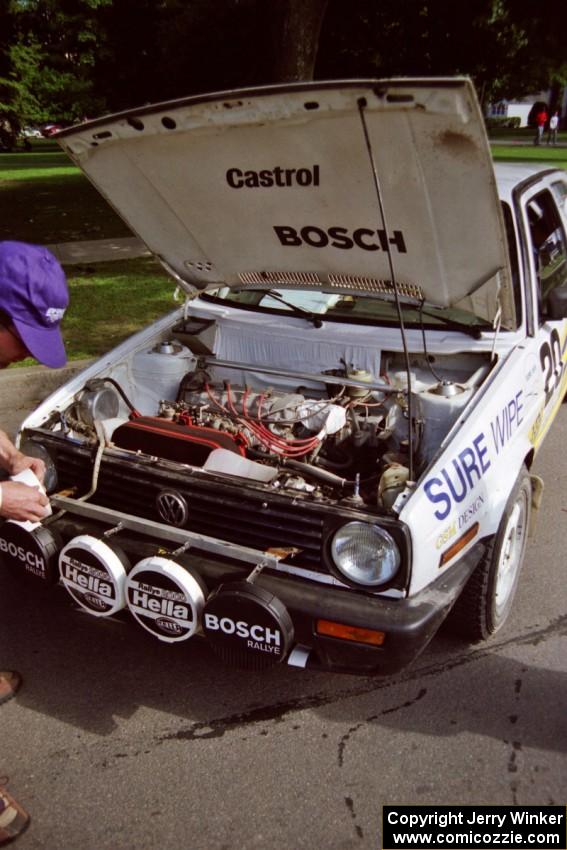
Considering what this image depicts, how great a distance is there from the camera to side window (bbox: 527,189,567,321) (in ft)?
12.1

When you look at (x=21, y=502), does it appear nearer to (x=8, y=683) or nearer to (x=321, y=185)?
(x=8, y=683)

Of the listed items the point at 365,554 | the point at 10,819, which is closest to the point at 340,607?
the point at 365,554

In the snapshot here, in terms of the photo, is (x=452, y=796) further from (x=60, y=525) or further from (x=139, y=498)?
(x=60, y=525)

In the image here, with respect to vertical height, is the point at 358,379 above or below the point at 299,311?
below

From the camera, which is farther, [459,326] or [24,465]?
[459,326]

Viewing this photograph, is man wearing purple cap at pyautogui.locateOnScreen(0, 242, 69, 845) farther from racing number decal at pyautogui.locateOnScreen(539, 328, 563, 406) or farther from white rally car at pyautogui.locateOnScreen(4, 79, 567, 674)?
racing number decal at pyautogui.locateOnScreen(539, 328, 563, 406)

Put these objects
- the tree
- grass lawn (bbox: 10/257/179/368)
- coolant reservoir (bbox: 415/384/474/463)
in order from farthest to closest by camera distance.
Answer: the tree, grass lawn (bbox: 10/257/179/368), coolant reservoir (bbox: 415/384/474/463)

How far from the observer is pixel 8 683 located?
2.97 metres

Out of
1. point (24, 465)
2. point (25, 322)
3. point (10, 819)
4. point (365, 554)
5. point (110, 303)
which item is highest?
point (25, 322)

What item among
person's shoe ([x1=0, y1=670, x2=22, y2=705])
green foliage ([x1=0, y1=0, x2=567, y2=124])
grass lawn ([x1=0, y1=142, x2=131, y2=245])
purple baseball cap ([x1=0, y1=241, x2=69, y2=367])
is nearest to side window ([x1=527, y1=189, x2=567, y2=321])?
purple baseball cap ([x1=0, y1=241, x2=69, y2=367])

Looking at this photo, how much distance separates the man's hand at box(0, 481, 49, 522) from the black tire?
171 centimetres

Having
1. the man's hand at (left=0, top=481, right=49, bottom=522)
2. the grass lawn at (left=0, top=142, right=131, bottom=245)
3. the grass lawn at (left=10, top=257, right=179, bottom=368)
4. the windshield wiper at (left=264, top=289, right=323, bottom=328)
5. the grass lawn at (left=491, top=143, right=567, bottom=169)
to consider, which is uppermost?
the man's hand at (left=0, top=481, right=49, bottom=522)

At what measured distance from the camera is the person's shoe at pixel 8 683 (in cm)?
293

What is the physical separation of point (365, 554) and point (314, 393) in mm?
1285
